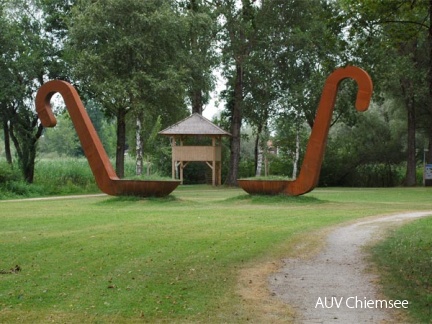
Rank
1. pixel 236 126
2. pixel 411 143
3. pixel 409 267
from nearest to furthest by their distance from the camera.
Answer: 1. pixel 409 267
2. pixel 411 143
3. pixel 236 126

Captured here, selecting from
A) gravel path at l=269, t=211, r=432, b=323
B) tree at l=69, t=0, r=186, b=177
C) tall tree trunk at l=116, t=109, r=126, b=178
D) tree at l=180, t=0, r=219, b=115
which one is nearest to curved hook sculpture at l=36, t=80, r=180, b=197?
tree at l=69, t=0, r=186, b=177

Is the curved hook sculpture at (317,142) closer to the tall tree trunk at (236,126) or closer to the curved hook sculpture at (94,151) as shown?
the curved hook sculpture at (94,151)

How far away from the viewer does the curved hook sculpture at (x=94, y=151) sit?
22.3 meters

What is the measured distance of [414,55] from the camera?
39312 millimetres

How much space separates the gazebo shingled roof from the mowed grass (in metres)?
21.5

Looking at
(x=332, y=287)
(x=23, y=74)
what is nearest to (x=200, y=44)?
(x=23, y=74)

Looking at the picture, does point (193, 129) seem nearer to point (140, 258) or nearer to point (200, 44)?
point (200, 44)

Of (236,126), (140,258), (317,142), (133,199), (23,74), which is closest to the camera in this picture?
(140,258)

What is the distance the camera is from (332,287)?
27.7 ft

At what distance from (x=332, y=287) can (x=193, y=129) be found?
106 feet

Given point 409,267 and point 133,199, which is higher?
point 133,199

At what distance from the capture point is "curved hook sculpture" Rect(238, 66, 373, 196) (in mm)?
20656

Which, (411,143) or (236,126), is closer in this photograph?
(411,143)

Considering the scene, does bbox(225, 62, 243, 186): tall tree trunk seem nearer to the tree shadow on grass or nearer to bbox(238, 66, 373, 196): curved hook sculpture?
bbox(238, 66, 373, 196): curved hook sculpture
